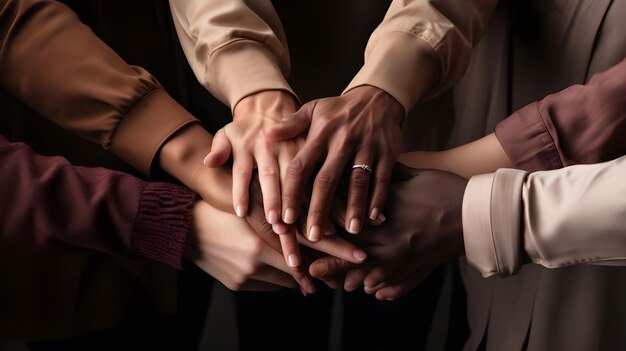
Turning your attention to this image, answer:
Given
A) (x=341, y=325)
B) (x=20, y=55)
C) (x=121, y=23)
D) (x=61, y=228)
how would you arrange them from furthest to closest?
(x=341, y=325) < (x=121, y=23) < (x=20, y=55) < (x=61, y=228)

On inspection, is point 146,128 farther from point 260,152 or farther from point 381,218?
point 381,218

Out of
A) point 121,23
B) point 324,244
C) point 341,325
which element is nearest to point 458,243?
point 324,244

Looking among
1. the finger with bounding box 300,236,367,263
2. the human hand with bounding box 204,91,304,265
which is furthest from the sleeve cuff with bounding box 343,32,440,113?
the finger with bounding box 300,236,367,263

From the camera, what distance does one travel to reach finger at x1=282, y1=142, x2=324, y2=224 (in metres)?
0.81

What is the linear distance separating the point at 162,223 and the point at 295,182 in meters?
0.16

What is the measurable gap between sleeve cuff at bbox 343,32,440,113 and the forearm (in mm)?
76

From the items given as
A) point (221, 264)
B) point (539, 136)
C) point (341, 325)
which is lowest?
point (341, 325)

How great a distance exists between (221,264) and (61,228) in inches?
7.5

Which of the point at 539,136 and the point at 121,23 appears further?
the point at 121,23

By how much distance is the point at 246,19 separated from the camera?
0.97 m

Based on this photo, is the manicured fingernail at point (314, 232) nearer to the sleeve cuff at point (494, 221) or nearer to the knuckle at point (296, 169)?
the knuckle at point (296, 169)

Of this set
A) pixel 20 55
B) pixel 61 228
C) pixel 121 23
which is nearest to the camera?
pixel 61 228

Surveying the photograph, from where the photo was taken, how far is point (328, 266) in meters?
0.84

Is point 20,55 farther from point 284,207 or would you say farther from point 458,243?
point 458,243
